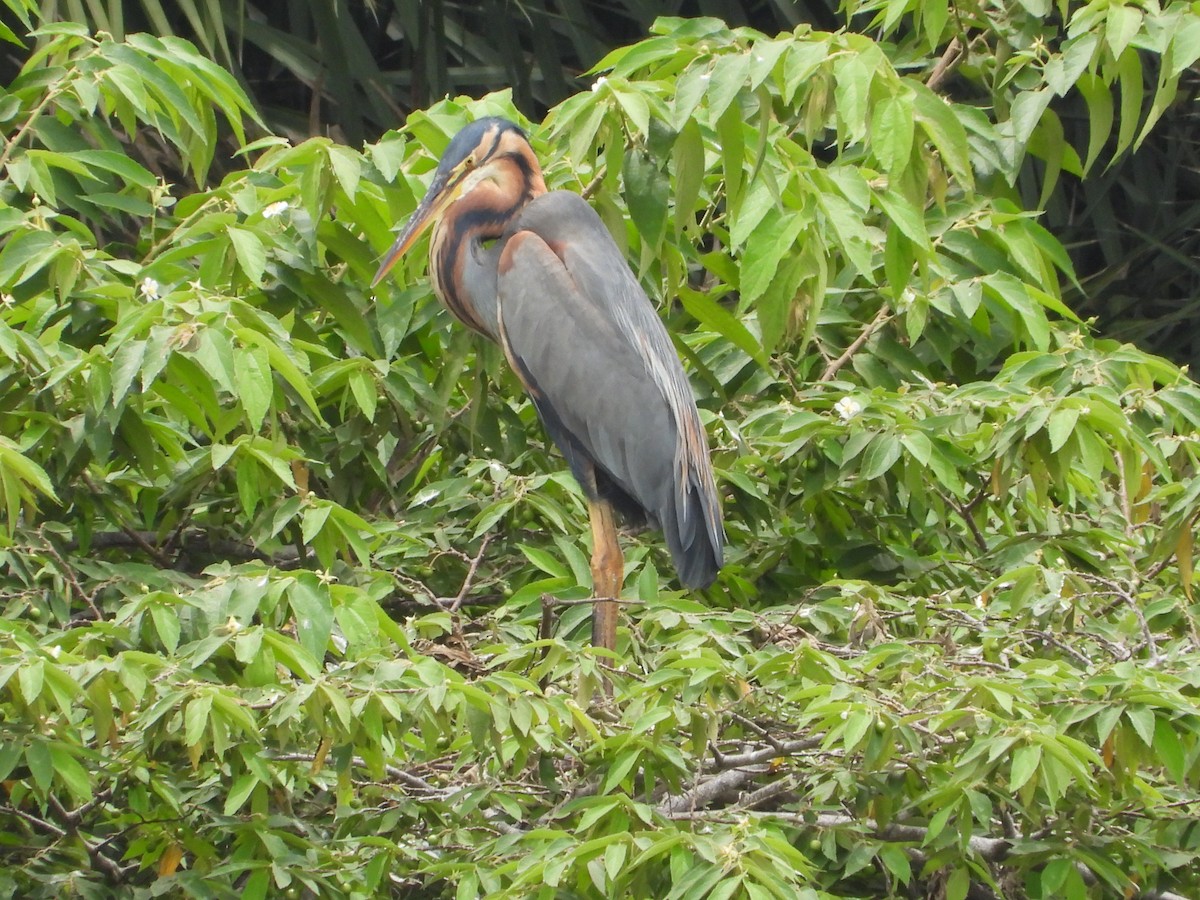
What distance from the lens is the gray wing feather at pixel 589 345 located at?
352cm

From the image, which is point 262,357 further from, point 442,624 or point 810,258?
point 810,258

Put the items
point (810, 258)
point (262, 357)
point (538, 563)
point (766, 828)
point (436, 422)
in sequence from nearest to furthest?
1. point (766, 828)
2. point (262, 357)
3. point (810, 258)
4. point (538, 563)
5. point (436, 422)

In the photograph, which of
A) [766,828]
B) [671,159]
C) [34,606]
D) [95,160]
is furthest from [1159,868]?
[95,160]

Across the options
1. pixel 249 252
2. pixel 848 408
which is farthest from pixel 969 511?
pixel 249 252

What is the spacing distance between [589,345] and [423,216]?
1.80 ft

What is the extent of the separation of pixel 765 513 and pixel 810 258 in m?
0.65

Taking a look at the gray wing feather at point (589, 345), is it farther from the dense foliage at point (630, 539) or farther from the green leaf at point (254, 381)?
the green leaf at point (254, 381)

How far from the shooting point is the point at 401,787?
2.39 m

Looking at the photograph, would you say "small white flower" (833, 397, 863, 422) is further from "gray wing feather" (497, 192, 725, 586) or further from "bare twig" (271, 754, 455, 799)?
"bare twig" (271, 754, 455, 799)

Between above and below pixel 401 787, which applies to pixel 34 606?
above

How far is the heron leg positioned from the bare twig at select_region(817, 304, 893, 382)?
1.83 feet

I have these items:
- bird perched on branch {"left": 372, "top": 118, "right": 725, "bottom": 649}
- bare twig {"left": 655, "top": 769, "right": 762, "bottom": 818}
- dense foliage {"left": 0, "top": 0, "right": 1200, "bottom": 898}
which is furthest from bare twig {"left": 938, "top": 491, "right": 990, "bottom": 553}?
bare twig {"left": 655, "top": 769, "right": 762, "bottom": 818}

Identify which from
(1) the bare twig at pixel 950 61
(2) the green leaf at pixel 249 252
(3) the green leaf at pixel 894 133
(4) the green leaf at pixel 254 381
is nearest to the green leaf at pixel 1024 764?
(3) the green leaf at pixel 894 133

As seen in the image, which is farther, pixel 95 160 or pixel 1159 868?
pixel 95 160
